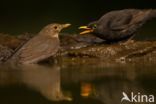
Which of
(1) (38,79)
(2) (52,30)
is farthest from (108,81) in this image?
(2) (52,30)

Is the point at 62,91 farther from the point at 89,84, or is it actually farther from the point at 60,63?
the point at 60,63

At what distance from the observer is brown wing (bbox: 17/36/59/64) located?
680cm

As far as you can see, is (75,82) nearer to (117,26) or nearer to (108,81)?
(108,81)

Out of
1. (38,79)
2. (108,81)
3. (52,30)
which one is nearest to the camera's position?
(108,81)

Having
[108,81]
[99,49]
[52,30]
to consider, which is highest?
[52,30]

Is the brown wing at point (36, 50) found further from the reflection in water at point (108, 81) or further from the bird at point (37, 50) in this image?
the reflection in water at point (108, 81)

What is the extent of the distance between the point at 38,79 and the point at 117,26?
6.46ft

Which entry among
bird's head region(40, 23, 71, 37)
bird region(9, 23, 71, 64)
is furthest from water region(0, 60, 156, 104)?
bird's head region(40, 23, 71, 37)

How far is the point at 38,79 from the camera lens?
5684mm

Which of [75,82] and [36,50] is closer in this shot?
[75,82]

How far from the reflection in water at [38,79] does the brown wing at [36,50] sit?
0.66 ft

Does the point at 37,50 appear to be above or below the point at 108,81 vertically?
above

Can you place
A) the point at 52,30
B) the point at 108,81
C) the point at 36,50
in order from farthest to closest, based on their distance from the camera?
the point at 52,30 → the point at 36,50 → the point at 108,81

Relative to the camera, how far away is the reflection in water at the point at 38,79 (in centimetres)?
503
